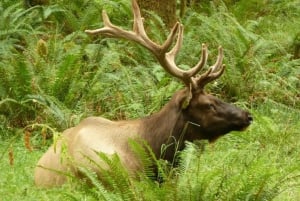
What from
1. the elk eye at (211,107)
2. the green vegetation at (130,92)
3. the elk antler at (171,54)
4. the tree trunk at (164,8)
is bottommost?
the green vegetation at (130,92)

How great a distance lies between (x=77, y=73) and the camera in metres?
12.0

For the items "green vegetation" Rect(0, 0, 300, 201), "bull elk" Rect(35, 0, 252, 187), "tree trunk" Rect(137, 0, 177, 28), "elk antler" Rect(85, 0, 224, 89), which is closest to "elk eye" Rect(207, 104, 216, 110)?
"bull elk" Rect(35, 0, 252, 187)

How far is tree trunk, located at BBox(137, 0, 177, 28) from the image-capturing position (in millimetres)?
14352

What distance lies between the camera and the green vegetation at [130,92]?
7.27m

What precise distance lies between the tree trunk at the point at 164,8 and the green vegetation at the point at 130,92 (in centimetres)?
35

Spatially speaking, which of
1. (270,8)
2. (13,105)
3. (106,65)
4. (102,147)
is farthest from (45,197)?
(270,8)

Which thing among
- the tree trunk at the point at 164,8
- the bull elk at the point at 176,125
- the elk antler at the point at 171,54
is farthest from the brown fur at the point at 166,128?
the tree trunk at the point at 164,8

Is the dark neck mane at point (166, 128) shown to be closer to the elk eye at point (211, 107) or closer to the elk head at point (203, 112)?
the elk head at point (203, 112)

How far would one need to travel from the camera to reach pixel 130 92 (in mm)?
11969

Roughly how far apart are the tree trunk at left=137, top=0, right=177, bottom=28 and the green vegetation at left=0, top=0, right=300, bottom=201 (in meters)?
0.35

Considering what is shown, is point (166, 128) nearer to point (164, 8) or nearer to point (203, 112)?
point (203, 112)

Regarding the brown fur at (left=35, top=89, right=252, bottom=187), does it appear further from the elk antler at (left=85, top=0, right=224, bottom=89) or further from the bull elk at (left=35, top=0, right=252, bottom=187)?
the elk antler at (left=85, top=0, right=224, bottom=89)

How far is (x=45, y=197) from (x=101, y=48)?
5.72 m

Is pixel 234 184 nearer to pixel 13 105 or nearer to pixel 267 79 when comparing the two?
pixel 13 105
